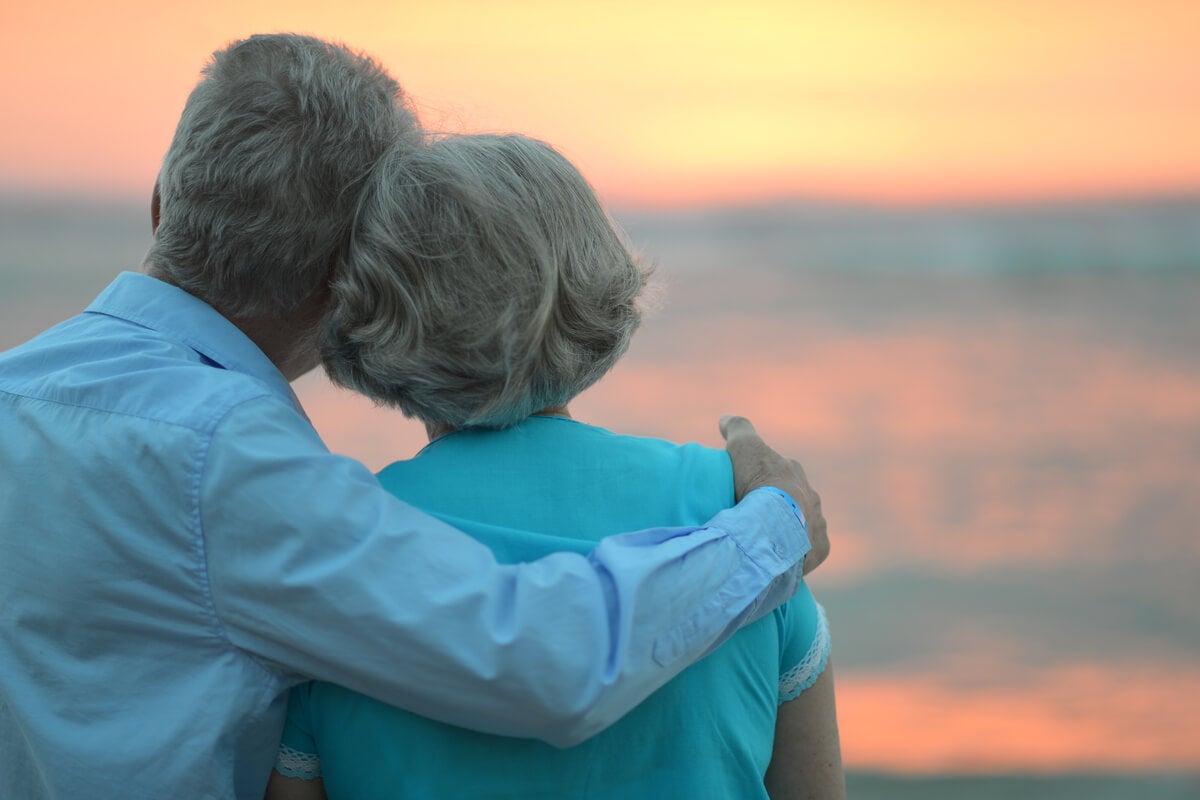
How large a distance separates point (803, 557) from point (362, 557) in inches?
22.5

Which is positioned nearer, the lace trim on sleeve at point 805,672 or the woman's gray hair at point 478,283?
the woman's gray hair at point 478,283

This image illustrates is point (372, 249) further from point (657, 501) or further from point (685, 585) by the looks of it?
point (685, 585)

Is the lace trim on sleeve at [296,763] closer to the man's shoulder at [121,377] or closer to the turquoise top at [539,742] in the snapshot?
the turquoise top at [539,742]

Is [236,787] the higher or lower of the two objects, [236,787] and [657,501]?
the lower

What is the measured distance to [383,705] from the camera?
1.41m

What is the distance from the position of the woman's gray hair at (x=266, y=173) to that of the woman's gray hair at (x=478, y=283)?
66 millimetres

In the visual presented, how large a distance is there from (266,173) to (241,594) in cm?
59

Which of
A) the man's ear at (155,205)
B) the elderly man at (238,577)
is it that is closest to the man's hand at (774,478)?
the elderly man at (238,577)

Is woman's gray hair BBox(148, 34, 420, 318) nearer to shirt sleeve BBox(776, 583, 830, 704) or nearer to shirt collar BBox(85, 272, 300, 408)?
shirt collar BBox(85, 272, 300, 408)

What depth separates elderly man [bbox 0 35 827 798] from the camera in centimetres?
124

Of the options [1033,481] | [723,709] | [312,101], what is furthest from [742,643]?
[1033,481]

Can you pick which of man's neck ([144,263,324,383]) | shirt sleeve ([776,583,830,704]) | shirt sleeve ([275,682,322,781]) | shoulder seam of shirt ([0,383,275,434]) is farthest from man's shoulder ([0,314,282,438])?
shirt sleeve ([776,583,830,704])

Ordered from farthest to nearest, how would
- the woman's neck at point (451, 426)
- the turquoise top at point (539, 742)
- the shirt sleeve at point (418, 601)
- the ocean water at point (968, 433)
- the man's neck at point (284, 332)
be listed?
the ocean water at point (968, 433)
the man's neck at point (284, 332)
the woman's neck at point (451, 426)
the turquoise top at point (539, 742)
the shirt sleeve at point (418, 601)

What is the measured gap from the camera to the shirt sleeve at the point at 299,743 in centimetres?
145
